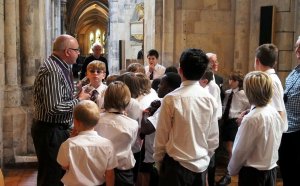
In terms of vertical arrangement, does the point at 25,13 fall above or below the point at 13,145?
above

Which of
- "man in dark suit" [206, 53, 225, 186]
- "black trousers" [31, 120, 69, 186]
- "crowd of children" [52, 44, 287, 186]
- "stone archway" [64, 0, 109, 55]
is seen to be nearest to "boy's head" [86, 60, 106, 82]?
"crowd of children" [52, 44, 287, 186]

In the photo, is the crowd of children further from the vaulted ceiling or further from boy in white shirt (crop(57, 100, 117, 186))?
the vaulted ceiling

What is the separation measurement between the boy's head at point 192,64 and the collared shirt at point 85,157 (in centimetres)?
69

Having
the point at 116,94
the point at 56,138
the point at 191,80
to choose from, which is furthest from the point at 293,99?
the point at 56,138

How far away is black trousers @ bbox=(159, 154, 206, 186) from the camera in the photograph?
274 cm

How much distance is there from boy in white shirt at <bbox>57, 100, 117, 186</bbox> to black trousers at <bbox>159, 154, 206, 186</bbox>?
0.35 meters

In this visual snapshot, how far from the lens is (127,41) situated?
20547 millimetres

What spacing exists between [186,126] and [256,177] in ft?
2.53

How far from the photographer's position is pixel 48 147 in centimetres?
335

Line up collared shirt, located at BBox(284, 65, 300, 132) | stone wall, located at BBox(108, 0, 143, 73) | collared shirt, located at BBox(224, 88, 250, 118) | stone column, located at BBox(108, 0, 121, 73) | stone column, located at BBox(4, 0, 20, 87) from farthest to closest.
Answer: stone column, located at BBox(108, 0, 121, 73), stone wall, located at BBox(108, 0, 143, 73), stone column, located at BBox(4, 0, 20, 87), collared shirt, located at BBox(224, 88, 250, 118), collared shirt, located at BBox(284, 65, 300, 132)

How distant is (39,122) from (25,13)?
3.63 m

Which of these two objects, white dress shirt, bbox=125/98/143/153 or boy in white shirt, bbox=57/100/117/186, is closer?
boy in white shirt, bbox=57/100/117/186

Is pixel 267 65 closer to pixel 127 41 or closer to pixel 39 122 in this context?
pixel 39 122

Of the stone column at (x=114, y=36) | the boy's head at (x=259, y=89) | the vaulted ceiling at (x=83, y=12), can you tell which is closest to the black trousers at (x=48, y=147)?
the boy's head at (x=259, y=89)
